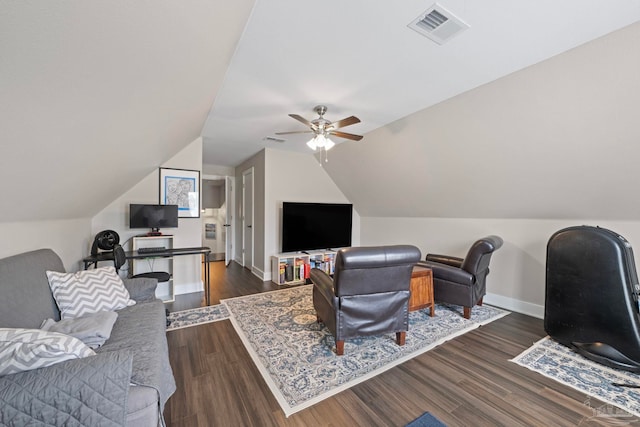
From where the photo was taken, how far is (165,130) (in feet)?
8.38

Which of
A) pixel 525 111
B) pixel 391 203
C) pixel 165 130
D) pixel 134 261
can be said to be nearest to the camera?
pixel 525 111

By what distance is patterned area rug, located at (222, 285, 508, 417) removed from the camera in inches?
73.2

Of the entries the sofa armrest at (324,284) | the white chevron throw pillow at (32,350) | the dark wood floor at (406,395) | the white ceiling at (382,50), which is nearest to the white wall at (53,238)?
the white chevron throw pillow at (32,350)

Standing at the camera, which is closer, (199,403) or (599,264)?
(199,403)

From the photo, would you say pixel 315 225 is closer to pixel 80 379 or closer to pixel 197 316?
pixel 197 316

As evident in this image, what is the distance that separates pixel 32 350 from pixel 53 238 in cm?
202

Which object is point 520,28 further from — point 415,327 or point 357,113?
point 415,327

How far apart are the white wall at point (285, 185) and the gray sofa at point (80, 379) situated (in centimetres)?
303

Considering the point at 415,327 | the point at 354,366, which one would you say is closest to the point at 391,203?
the point at 415,327

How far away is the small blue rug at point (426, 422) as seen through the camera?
59.9 inches

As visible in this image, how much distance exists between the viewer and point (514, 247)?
11.1ft

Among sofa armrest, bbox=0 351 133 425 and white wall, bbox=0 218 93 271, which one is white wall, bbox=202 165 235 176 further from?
sofa armrest, bbox=0 351 133 425

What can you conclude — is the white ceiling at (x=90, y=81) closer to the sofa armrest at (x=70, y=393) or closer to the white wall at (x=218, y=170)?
the sofa armrest at (x=70, y=393)

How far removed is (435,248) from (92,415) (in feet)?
14.6
